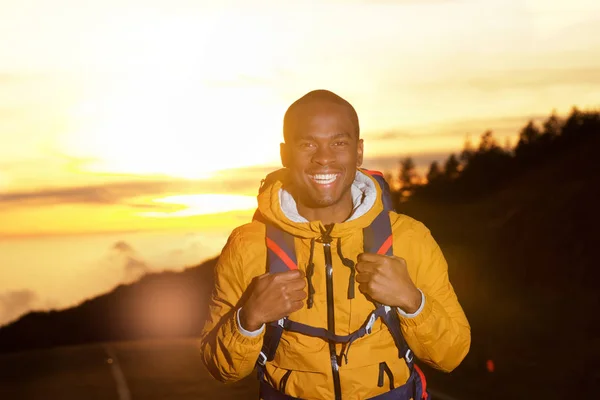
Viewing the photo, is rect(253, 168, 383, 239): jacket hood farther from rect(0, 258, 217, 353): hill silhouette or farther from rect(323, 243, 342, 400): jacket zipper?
rect(0, 258, 217, 353): hill silhouette

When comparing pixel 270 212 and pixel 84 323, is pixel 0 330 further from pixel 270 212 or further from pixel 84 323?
pixel 270 212

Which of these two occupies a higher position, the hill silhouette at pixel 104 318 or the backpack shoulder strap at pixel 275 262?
the backpack shoulder strap at pixel 275 262

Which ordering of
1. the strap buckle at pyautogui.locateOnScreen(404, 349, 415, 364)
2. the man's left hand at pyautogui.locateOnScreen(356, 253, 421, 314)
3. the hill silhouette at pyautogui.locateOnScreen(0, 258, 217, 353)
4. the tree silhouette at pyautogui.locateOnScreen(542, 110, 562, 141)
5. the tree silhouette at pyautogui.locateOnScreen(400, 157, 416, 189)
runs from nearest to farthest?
the man's left hand at pyautogui.locateOnScreen(356, 253, 421, 314), the strap buckle at pyautogui.locateOnScreen(404, 349, 415, 364), the hill silhouette at pyautogui.locateOnScreen(0, 258, 217, 353), the tree silhouette at pyautogui.locateOnScreen(542, 110, 562, 141), the tree silhouette at pyautogui.locateOnScreen(400, 157, 416, 189)

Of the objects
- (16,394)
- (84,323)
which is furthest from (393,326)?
(84,323)

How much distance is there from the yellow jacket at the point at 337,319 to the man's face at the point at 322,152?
150 mm

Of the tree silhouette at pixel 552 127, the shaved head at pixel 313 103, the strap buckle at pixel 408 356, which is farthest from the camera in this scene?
the tree silhouette at pixel 552 127

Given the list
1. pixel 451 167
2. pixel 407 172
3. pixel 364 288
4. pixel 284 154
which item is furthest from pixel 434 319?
pixel 407 172

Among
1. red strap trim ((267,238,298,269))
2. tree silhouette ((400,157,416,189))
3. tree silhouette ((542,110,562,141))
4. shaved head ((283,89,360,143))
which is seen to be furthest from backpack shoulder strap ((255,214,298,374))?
tree silhouette ((400,157,416,189))

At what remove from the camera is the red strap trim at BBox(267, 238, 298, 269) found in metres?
4.55

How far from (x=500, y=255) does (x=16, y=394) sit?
2353cm

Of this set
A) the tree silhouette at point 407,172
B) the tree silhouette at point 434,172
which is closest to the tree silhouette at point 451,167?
the tree silhouette at point 434,172

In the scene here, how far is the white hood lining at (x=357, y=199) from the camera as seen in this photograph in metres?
4.62

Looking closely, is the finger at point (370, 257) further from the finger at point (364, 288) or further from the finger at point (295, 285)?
the finger at point (295, 285)

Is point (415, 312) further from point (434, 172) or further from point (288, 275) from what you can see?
point (434, 172)
